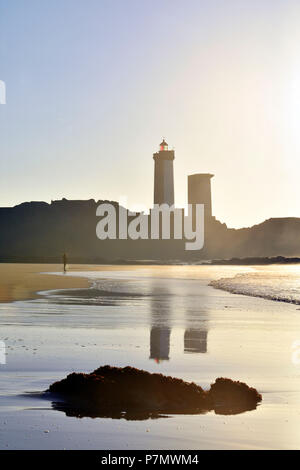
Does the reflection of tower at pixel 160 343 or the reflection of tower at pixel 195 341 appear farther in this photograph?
the reflection of tower at pixel 195 341

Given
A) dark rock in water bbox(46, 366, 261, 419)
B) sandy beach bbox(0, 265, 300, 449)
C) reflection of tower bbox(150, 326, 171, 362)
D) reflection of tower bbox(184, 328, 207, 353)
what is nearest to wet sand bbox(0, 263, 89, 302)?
sandy beach bbox(0, 265, 300, 449)

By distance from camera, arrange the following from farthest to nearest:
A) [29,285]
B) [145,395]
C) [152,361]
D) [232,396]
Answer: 1. [29,285]
2. [152,361]
3. [232,396]
4. [145,395]

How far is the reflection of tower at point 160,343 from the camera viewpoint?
41.3 ft

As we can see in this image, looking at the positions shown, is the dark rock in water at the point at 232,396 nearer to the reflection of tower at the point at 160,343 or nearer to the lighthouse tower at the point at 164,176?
the reflection of tower at the point at 160,343

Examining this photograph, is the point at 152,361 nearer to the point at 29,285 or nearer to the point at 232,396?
the point at 232,396

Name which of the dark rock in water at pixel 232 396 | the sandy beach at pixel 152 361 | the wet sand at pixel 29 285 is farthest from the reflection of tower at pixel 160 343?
the wet sand at pixel 29 285

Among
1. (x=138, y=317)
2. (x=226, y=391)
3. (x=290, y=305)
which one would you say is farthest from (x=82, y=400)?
(x=290, y=305)

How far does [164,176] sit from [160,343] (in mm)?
171043

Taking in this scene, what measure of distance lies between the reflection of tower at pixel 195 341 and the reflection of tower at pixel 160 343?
426 millimetres

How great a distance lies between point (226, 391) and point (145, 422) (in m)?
1.64

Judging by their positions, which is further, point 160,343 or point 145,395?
point 160,343

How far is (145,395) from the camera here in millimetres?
8367

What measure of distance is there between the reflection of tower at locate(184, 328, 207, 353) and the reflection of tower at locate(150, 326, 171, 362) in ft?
1.40

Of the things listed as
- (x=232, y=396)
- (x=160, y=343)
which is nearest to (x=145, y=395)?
(x=232, y=396)
